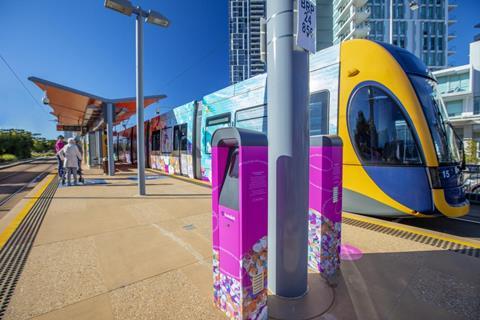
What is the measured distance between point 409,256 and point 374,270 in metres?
0.69

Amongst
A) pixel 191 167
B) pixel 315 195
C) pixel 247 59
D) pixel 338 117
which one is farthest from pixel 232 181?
pixel 247 59

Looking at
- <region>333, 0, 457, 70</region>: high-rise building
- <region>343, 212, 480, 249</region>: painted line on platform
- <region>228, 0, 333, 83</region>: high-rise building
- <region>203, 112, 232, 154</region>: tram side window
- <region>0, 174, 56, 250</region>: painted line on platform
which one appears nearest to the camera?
<region>343, 212, 480, 249</region>: painted line on platform

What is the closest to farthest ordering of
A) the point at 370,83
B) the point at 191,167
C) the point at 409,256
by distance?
the point at 409,256 → the point at 370,83 → the point at 191,167

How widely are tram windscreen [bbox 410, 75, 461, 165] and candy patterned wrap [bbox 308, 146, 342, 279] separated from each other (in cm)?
234

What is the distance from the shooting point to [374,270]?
2.73m


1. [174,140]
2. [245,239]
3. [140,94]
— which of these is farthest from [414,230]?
[174,140]

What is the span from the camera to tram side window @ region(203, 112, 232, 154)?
7195mm

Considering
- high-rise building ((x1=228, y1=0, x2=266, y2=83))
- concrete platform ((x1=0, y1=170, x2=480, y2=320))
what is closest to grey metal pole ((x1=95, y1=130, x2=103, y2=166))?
concrete platform ((x1=0, y1=170, x2=480, y2=320))

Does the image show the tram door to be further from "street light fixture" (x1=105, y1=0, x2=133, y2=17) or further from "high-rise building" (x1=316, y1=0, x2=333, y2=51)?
"high-rise building" (x1=316, y1=0, x2=333, y2=51)

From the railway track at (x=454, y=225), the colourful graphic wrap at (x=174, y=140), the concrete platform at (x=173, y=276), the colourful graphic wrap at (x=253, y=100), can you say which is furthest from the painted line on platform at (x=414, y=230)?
the colourful graphic wrap at (x=174, y=140)

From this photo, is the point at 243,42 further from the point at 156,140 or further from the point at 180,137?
the point at 180,137

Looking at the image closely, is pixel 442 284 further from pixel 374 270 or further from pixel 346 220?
pixel 346 220

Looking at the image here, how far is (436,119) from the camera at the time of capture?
12.9 feet

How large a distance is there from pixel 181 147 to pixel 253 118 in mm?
5202
